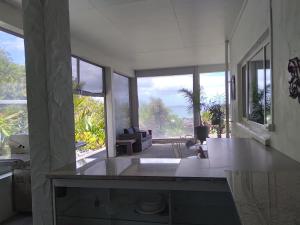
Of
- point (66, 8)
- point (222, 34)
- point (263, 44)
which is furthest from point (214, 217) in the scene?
point (222, 34)

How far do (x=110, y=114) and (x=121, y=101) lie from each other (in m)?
1.50

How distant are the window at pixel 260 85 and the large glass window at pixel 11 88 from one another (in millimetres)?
3359

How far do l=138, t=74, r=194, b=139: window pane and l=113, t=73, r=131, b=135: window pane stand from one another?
66 centimetres

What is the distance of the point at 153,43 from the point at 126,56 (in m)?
1.62

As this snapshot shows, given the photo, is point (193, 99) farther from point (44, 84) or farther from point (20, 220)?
point (44, 84)

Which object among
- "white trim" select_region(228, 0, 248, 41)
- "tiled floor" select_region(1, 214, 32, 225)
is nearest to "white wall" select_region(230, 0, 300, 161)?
"white trim" select_region(228, 0, 248, 41)

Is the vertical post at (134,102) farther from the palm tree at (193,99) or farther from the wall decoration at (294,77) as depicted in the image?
the wall decoration at (294,77)

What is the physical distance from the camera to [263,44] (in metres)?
2.70

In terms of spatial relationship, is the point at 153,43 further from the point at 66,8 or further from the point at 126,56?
the point at 66,8

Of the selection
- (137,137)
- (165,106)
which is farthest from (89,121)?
(165,106)

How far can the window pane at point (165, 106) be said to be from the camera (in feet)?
28.9

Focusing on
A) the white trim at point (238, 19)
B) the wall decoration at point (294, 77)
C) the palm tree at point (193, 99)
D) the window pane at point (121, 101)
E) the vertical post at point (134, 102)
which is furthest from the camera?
the vertical post at point (134, 102)

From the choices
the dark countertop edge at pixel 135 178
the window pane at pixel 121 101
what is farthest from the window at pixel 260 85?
the window pane at pixel 121 101

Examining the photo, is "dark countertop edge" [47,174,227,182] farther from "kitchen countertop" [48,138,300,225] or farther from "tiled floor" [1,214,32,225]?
"tiled floor" [1,214,32,225]
